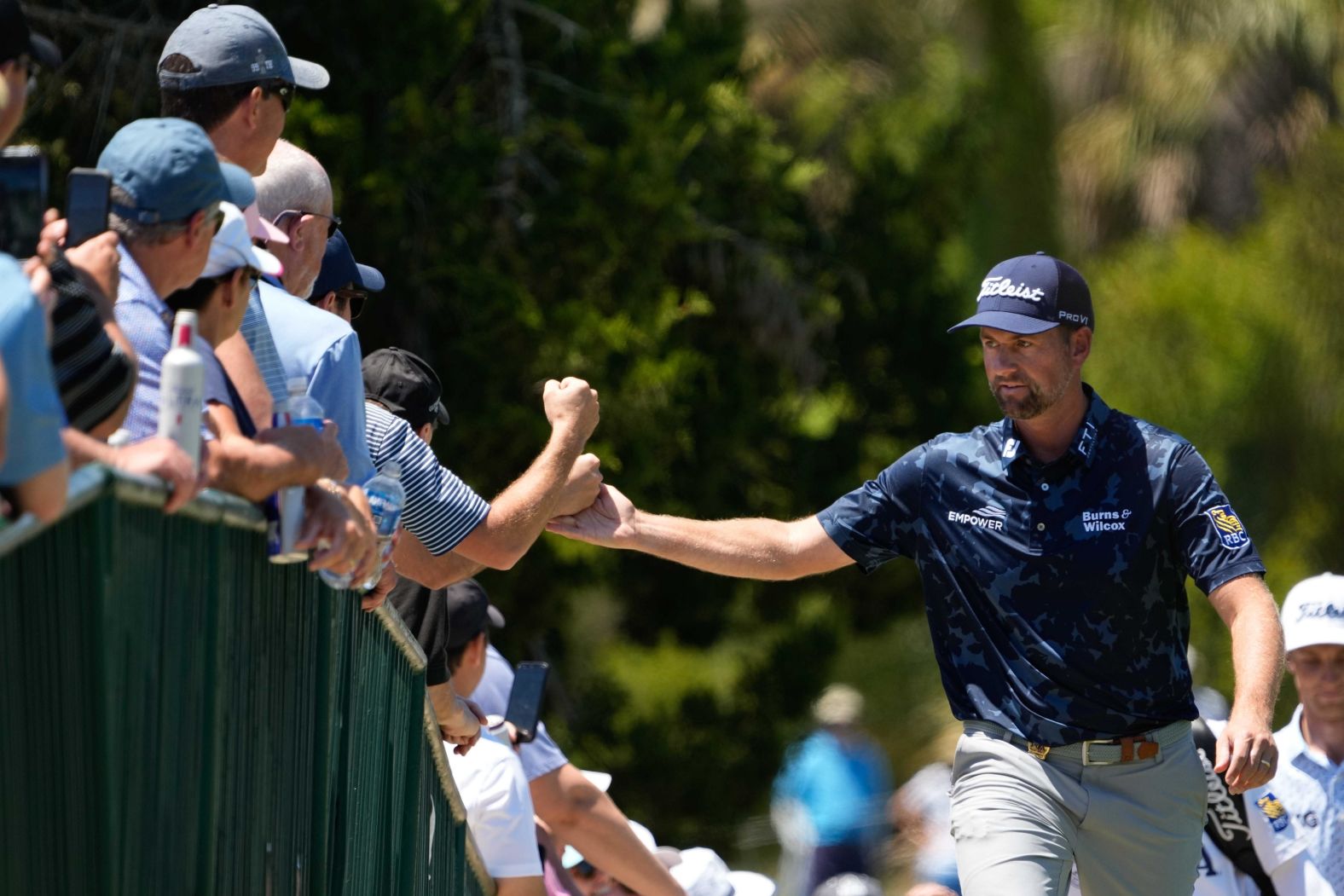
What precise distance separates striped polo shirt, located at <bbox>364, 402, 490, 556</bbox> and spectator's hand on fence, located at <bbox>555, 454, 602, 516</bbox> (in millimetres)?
513

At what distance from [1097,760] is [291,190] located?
262 centimetres

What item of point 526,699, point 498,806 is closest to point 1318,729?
point 526,699

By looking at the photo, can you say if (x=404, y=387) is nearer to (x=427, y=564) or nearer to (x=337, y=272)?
(x=337, y=272)

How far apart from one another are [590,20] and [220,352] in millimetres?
8914

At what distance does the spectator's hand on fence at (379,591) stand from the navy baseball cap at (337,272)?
1.31 metres

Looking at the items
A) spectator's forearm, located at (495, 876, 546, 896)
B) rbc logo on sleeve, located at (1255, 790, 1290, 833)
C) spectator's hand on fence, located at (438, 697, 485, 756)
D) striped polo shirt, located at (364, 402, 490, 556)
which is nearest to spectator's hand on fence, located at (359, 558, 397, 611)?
striped polo shirt, located at (364, 402, 490, 556)

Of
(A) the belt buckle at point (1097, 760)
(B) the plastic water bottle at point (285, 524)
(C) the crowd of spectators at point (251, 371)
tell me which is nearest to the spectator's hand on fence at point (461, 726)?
(C) the crowd of spectators at point (251, 371)

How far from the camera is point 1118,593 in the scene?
5.47m

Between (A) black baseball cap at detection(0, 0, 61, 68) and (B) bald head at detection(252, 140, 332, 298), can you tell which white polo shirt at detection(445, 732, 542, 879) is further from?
(A) black baseball cap at detection(0, 0, 61, 68)

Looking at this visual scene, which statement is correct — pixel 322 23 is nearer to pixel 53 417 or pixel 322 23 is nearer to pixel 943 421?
pixel 943 421

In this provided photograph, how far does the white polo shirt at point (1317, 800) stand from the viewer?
6.81 m

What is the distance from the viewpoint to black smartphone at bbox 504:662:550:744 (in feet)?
21.3

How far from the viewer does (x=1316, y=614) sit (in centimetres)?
718

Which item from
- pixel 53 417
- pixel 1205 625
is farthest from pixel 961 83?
pixel 53 417
